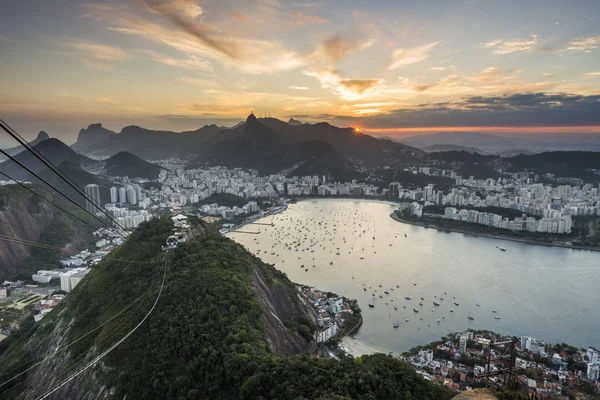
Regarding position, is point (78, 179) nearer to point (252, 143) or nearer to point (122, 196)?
point (122, 196)

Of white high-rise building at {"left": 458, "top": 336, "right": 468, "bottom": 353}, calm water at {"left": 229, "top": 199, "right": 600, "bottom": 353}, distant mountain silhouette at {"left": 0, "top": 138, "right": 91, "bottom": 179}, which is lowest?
calm water at {"left": 229, "top": 199, "right": 600, "bottom": 353}

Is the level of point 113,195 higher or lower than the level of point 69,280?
higher

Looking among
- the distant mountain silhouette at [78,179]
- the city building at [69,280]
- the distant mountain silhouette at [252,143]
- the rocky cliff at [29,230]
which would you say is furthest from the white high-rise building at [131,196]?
the distant mountain silhouette at [252,143]

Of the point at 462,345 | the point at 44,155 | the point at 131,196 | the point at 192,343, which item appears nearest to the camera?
the point at 192,343

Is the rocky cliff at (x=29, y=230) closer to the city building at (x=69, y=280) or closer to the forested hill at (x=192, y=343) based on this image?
the city building at (x=69, y=280)

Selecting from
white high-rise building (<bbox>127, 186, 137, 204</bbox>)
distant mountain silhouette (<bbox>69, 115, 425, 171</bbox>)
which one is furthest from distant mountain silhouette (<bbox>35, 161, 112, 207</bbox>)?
distant mountain silhouette (<bbox>69, 115, 425, 171</bbox>)

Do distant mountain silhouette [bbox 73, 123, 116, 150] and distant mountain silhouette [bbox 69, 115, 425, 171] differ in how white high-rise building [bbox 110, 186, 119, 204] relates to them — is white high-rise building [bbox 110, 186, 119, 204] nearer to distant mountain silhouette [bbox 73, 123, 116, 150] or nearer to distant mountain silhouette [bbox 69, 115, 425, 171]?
→ distant mountain silhouette [bbox 69, 115, 425, 171]

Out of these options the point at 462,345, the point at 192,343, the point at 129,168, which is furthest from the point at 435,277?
the point at 129,168
